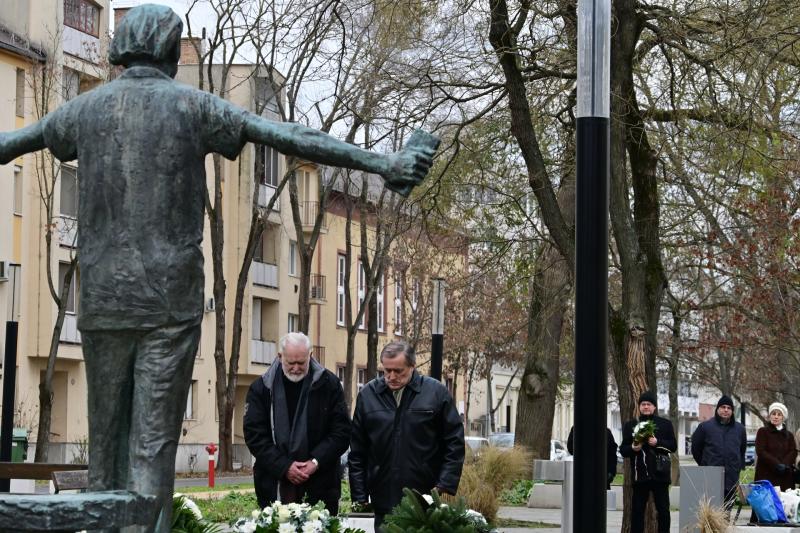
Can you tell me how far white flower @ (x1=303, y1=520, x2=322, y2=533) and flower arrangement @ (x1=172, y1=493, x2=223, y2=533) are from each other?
678 millimetres

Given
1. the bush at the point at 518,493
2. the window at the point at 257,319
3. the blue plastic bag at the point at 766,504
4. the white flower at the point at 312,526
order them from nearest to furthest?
the white flower at the point at 312,526 → the blue plastic bag at the point at 766,504 → the bush at the point at 518,493 → the window at the point at 257,319

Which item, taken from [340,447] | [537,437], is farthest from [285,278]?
[340,447]

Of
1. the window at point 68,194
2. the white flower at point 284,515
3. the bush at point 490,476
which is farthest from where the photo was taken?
the window at point 68,194

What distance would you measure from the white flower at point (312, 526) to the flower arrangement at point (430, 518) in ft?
2.12

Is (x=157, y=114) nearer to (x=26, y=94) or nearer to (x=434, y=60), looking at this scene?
(x=434, y=60)

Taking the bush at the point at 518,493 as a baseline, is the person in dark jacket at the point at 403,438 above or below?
above

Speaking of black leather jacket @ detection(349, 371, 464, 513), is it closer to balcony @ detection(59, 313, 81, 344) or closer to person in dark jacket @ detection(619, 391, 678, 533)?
person in dark jacket @ detection(619, 391, 678, 533)

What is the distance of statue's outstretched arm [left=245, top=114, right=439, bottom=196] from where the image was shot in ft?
18.5

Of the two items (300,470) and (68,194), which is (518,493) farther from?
(68,194)

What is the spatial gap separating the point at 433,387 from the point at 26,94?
3746 centimetres

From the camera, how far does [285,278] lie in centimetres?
6575

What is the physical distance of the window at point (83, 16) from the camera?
47969mm

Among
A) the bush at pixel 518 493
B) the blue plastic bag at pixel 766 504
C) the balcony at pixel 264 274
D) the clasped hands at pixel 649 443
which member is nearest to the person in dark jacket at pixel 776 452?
the blue plastic bag at pixel 766 504

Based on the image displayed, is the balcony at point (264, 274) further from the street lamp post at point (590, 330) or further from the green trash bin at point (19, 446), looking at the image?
the street lamp post at point (590, 330)
